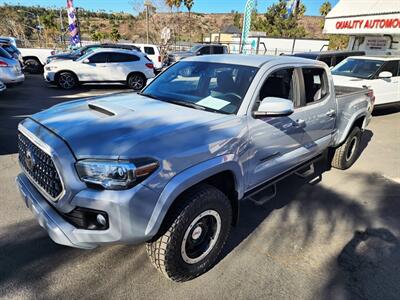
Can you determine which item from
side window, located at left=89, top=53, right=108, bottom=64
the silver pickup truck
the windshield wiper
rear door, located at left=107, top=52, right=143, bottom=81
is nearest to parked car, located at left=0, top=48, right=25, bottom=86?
side window, located at left=89, top=53, right=108, bottom=64

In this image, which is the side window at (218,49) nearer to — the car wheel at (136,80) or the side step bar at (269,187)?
the car wheel at (136,80)

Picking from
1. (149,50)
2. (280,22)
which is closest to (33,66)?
(149,50)

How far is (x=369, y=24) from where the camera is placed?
53.9 ft

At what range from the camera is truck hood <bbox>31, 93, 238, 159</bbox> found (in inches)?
80.4

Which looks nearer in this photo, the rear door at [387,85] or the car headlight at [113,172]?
the car headlight at [113,172]

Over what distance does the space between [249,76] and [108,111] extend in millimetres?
1418

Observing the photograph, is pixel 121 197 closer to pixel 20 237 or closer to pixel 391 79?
pixel 20 237

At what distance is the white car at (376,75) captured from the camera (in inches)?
347

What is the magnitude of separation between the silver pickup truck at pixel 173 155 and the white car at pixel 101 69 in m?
9.49

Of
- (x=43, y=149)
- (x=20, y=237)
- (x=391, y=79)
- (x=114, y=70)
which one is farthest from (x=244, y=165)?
(x=114, y=70)

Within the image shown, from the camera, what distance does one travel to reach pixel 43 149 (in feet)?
7.00

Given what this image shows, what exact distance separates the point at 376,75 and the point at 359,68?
61cm

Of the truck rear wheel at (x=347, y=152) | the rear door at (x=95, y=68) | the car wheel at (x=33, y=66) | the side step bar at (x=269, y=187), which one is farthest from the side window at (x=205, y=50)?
the side step bar at (x=269, y=187)

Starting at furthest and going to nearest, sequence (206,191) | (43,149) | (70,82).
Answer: (70,82), (206,191), (43,149)
